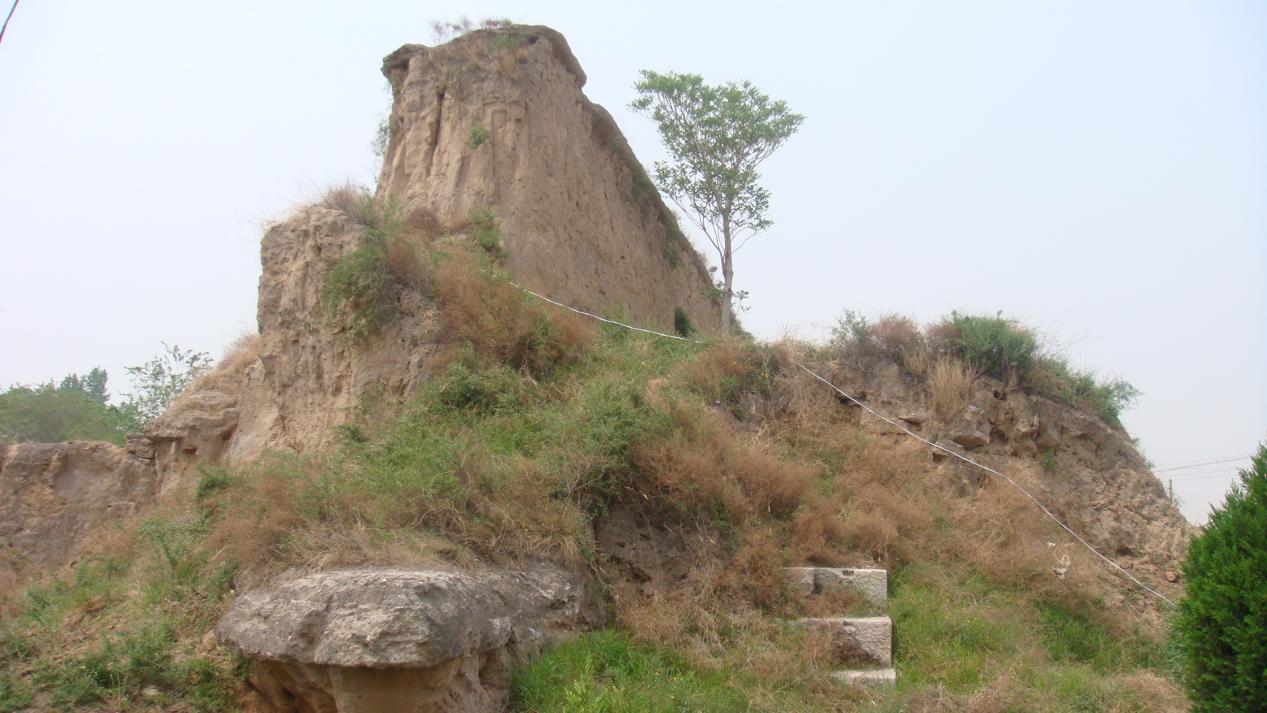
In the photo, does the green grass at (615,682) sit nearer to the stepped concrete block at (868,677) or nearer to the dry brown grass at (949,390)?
the stepped concrete block at (868,677)

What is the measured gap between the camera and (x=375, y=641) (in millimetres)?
6062

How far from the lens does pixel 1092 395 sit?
1245 centimetres

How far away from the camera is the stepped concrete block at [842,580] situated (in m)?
8.71

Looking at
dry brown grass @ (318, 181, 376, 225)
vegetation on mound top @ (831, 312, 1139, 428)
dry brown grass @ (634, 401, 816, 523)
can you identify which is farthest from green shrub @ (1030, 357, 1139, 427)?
dry brown grass @ (318, 181, 376, 225)

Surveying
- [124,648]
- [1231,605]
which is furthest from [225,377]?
[1231,605]

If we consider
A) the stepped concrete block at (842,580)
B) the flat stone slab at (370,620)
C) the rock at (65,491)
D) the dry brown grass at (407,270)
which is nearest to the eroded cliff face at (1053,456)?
the stepped concrete block at (842,580)

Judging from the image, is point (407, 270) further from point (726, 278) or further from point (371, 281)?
point (726, 278)

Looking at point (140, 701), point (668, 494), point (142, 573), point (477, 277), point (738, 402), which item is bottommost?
point (140, 701)

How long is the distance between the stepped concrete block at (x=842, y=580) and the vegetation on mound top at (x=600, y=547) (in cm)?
21

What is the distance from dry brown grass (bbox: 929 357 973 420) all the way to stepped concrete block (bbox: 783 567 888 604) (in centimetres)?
356

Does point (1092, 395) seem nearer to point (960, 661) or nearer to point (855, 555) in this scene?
point (855, 555)

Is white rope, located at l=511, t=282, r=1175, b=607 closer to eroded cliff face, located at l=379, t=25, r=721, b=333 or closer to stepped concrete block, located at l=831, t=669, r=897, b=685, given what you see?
eroded cliff face, located at l=379, t=25, r=721, b=333

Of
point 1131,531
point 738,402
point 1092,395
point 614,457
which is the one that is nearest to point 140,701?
point 614,457

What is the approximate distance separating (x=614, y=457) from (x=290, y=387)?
487 centimetres
